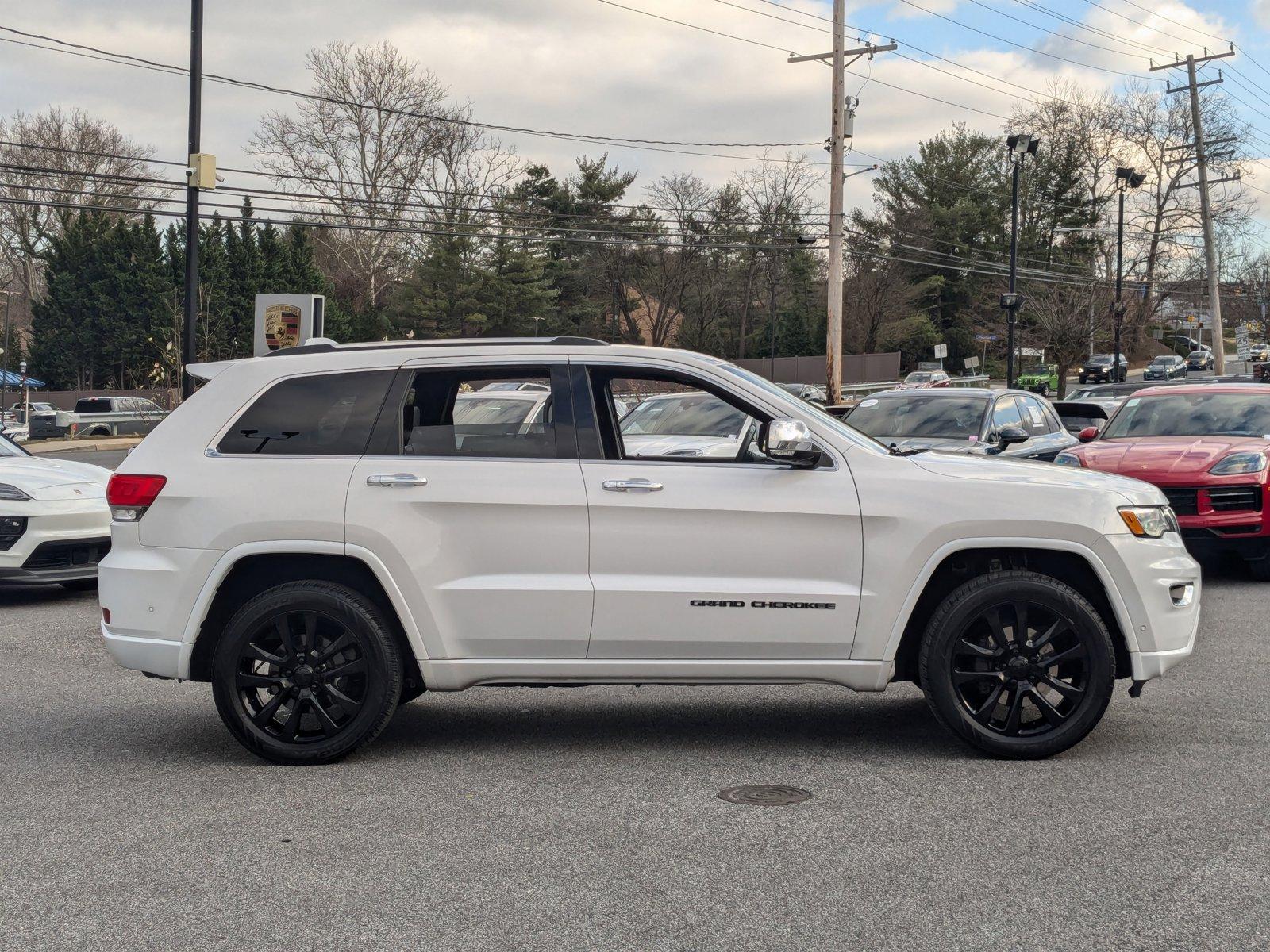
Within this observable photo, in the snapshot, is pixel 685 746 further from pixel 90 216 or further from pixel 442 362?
pixel 90 216

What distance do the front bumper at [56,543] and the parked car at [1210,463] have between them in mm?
8450

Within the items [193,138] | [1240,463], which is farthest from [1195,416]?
[193,138]

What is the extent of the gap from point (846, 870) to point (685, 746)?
181 centimetres

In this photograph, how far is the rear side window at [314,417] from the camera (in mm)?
5816

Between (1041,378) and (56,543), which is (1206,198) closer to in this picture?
(1041,378)

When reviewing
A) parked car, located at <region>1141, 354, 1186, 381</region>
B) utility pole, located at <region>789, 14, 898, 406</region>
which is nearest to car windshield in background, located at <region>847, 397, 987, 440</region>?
utility pole, located at <region>789, 14, 898, 406</region>

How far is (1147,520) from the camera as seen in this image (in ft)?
19.0

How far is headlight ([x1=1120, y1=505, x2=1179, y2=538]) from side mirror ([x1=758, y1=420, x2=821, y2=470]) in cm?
141

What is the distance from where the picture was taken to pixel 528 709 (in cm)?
695

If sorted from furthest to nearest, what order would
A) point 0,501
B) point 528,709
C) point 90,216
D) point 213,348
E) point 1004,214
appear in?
point 1004,214 < point 90,216 < point 213,348 < point 0,501 < point 528,709

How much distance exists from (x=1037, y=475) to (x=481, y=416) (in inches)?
99.5

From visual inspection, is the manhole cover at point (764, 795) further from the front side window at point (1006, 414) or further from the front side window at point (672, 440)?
the front side window at point (1006, 414)

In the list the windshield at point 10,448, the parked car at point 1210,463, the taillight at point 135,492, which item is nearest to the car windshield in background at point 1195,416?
the parked car at point 1210,463

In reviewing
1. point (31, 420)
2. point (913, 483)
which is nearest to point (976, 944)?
point (913, 483)
